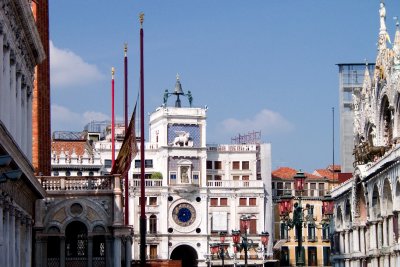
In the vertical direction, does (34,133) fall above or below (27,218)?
above

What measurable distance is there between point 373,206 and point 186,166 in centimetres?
4315

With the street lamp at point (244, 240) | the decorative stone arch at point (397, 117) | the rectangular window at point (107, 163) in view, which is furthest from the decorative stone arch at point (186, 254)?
the decorative stone arch at point (397, 117)

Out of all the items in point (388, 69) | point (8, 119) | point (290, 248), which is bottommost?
point (290, 248)

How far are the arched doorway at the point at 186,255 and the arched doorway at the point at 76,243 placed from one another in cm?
6187

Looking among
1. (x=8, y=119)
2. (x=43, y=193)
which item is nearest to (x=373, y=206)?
(x=43, y=193)

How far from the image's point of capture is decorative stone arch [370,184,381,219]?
6619cm

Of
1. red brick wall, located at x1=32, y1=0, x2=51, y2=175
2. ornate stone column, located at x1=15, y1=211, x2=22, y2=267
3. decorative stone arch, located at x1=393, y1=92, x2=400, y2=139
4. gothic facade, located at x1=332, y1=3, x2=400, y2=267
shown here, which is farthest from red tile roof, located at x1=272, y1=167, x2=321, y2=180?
ornate stone column, located at x1=15, y1=211, x2=22, y2=267

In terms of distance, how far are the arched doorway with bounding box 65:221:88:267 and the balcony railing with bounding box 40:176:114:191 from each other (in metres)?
1.67

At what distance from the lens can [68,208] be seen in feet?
151

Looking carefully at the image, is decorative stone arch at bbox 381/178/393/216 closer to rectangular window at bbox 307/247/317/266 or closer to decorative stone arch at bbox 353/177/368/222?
decorative stone arch at bbox 353/177/368/222

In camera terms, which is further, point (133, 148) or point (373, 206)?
point (373, 206)

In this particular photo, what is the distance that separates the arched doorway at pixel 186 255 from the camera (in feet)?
356

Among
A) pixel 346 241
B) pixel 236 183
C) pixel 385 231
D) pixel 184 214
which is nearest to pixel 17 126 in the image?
pixel 385 231

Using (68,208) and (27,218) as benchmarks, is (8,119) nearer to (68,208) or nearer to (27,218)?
(27,218)
